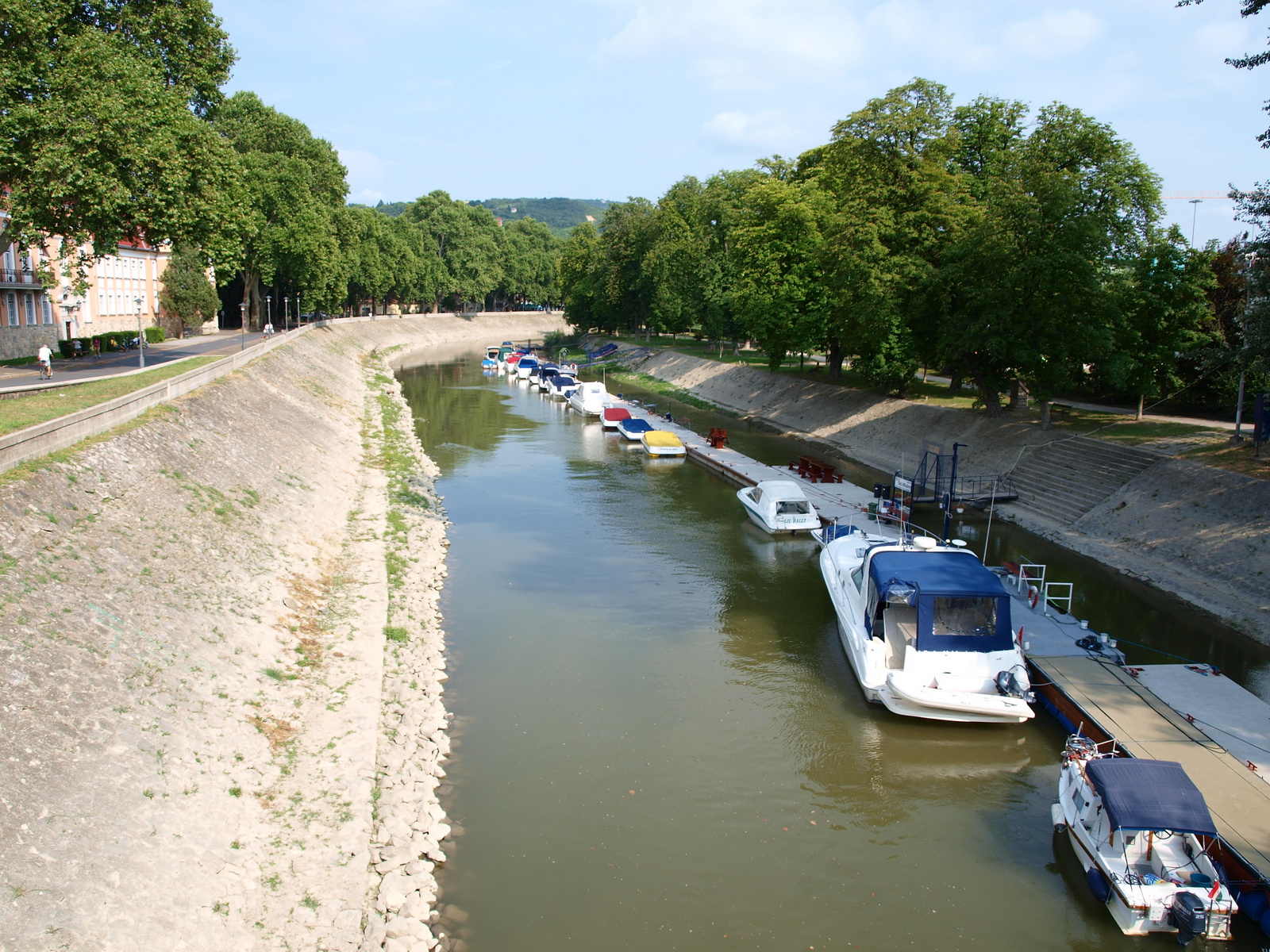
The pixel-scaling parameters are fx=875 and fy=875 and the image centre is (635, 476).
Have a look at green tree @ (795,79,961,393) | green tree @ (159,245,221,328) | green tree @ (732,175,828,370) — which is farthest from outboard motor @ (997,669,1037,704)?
green tree @ (159,245,221,328)

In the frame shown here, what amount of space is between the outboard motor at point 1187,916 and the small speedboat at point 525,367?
72473 millimetres

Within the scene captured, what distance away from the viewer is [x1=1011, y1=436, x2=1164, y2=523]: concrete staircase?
30.1m

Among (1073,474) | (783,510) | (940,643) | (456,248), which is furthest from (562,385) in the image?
(456,248)

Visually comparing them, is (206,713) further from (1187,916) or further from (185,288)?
(185,288)

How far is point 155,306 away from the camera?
67375 millimetres

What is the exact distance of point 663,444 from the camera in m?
44.4

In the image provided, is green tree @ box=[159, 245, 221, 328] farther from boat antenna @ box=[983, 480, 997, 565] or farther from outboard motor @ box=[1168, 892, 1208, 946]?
outboard motor @ box=[1168, 892, 1208, 946]

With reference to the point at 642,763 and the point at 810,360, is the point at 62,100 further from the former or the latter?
the point at 810,360

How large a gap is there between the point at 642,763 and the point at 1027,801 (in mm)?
6570

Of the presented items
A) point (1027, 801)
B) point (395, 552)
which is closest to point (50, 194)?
point (395, 552)

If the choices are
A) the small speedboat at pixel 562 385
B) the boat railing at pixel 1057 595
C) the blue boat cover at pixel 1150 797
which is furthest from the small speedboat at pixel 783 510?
the small speedboat at pixel 562 385

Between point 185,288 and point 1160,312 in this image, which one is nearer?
point 1160,312

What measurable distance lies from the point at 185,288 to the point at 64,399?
41.7 metres

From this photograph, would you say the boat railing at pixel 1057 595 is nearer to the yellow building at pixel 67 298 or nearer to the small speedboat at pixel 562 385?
the yellow building at pixel 67 298
